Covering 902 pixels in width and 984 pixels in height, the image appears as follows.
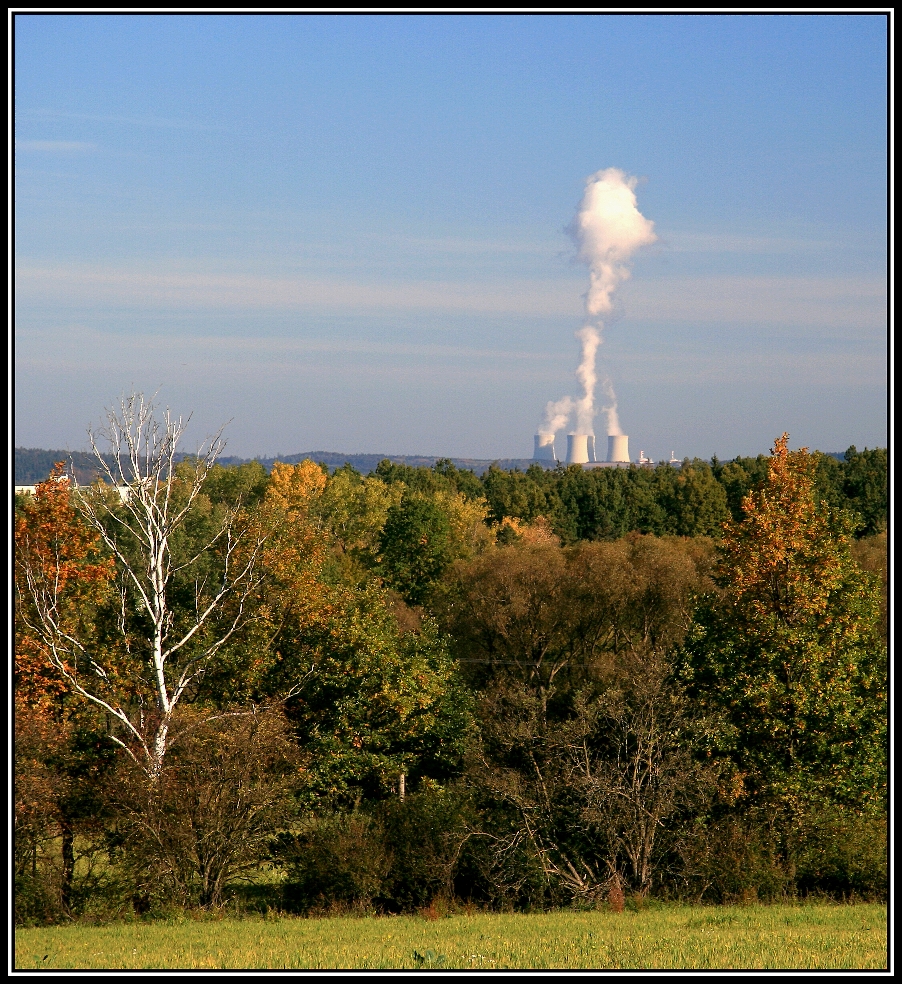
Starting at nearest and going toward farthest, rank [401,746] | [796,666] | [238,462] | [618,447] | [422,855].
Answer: [422,855] → [796,666] → [401,746] → [238,462] → [618,447]

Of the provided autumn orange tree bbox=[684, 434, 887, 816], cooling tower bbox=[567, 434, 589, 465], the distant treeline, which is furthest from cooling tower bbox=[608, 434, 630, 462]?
autumn orange tree bbox=[684, 434, 887, 816]

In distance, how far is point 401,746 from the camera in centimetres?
3106

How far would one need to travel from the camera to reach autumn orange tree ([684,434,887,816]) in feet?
89.1

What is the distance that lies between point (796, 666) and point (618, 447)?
454ft

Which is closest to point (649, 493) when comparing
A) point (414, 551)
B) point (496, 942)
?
point (414, 551)

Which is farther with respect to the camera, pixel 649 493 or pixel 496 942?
pixel 649 493

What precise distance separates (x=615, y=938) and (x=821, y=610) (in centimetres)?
1362

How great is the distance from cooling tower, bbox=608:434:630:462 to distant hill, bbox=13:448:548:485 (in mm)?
13955

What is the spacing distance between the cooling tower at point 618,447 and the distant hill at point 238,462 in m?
14.0

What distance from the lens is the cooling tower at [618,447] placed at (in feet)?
538

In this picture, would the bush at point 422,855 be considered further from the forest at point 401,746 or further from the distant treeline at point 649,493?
the distant treeline at point 649,493

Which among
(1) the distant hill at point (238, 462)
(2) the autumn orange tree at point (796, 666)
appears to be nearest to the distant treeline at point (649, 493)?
(1) the distant hill at point (238, 462)

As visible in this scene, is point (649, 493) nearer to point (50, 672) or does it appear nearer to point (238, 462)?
point (238, 462)
